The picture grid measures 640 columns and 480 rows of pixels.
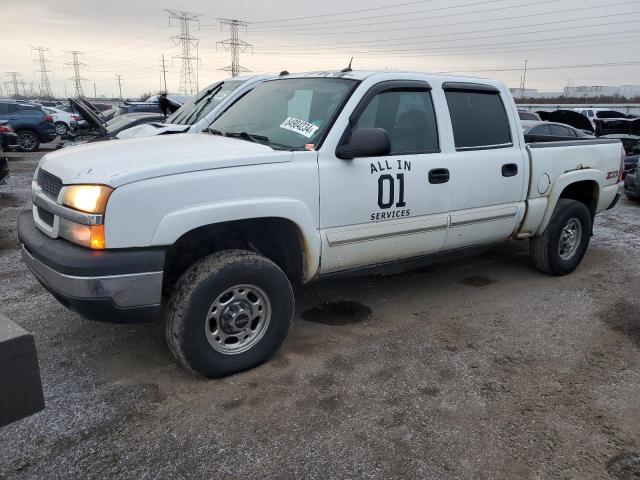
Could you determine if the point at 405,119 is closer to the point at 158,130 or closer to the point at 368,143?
the point at 368,143

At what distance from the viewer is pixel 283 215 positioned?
10.9 feet

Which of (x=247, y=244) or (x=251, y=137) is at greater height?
(x=251, y=137)

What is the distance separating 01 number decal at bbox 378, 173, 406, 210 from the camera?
3777 millimetres

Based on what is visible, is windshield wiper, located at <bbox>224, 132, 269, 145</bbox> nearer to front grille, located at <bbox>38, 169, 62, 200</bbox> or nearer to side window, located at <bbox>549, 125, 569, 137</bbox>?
front grille, located at <bbox>38, 169, 62, 200</bbox>

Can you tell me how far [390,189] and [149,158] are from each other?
1.67 m

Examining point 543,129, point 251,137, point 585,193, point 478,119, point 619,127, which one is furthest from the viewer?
point 619,127

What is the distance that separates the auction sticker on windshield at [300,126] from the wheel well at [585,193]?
327cm

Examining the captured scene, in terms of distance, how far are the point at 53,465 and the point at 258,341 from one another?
1.33 metres

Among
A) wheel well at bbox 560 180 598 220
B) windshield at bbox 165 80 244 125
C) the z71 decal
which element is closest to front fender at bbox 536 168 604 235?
wheel well at bbox 560 180 598 220

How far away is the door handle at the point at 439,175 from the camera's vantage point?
4.05 meters

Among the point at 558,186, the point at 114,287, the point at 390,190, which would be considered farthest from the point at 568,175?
the point at 114,287

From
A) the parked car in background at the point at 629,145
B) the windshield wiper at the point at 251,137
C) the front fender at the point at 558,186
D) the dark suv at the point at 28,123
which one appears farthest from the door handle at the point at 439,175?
the dark suv at the point at 28,123

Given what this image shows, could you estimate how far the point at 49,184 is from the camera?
132 inches

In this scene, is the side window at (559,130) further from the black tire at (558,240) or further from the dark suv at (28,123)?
the dark suv at (28,123)
